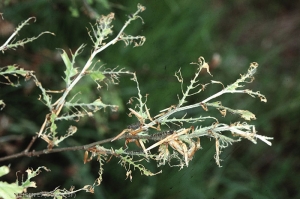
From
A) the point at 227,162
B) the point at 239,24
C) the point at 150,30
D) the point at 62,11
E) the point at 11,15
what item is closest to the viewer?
the point at 11,15

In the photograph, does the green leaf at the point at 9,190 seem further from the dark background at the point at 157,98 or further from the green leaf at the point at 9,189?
the dark background at the point at 157,98

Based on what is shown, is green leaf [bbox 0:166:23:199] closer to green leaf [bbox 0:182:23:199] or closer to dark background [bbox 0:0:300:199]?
green leaf [bbox 0:182:23:199]

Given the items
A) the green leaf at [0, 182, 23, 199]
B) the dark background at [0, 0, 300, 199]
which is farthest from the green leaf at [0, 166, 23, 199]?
the dark background at [0, 0, 300, 199]

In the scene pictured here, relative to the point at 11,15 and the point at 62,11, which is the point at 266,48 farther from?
the point at 11,15

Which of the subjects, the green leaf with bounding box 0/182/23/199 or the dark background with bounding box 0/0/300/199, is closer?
the green leaf with bounding box 0/182/23/199

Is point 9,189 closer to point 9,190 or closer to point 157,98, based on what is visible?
point 9,190

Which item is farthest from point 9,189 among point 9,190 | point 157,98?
point 157,98

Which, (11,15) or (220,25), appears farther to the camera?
(220,25)

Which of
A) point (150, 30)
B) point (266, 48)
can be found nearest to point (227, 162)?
point (150, 30)

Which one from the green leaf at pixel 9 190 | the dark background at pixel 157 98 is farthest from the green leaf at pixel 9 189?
the dark background at pixel 157 98
